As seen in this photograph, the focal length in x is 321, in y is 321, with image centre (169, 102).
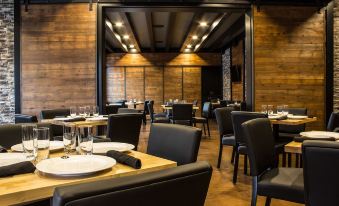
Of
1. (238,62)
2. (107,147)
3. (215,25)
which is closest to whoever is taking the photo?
(107,147)

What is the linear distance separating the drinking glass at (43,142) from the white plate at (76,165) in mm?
169

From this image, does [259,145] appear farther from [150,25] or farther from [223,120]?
[150,25]

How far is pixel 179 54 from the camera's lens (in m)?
13.8

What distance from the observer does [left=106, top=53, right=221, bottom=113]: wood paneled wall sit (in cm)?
1369

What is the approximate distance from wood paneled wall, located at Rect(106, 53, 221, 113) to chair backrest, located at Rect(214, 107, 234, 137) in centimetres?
901

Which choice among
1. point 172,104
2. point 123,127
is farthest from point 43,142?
point 172,104

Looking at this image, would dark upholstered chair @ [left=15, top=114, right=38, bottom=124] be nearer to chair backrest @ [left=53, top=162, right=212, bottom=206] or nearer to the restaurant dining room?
the restaurant dining room

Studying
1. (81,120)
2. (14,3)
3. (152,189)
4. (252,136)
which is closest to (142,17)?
(14,3)

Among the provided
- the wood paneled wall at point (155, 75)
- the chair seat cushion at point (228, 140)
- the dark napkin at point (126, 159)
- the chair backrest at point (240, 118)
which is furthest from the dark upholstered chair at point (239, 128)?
A: the wood paneled wall at point (155, 75)

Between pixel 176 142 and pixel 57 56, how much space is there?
4.83m

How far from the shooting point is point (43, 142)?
1582 millimetres

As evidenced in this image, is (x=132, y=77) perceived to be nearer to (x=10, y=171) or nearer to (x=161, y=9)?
(x=161, y=9)

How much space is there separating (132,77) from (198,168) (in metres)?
12.9

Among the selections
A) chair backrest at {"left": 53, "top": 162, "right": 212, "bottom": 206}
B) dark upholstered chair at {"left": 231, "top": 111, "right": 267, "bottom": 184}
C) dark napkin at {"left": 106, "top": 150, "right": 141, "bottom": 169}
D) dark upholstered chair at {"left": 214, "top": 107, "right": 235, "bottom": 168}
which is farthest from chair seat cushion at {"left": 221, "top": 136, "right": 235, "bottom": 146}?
chair backrest at {"left": 53, "top": 162, "right": 212, "bottom": 206}
